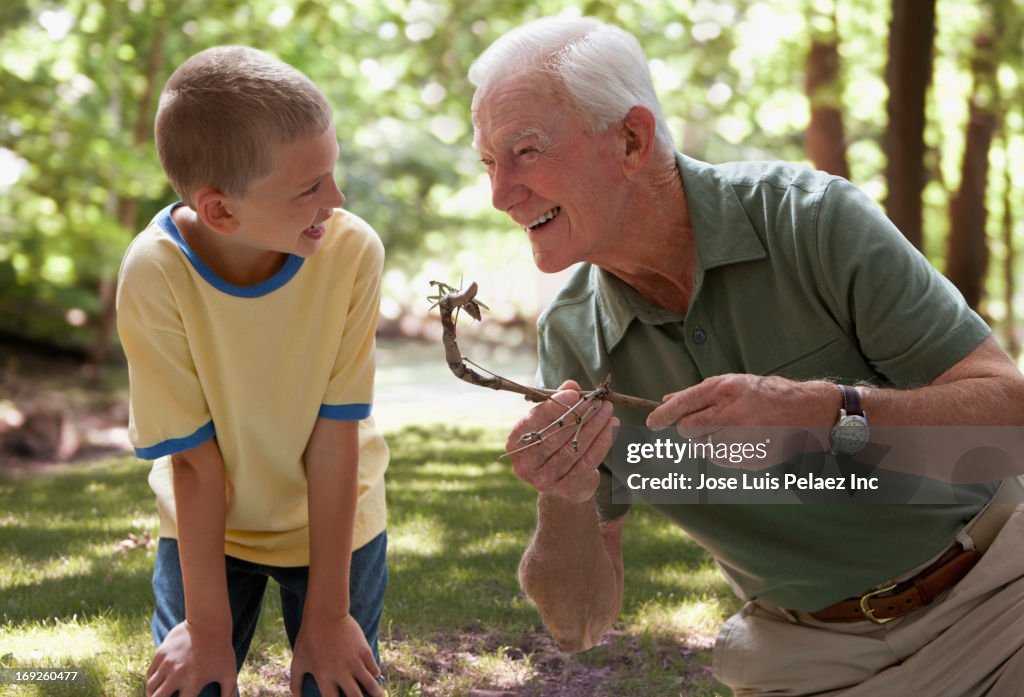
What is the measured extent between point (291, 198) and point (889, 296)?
1.19m

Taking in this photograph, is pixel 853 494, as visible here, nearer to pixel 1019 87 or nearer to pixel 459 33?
pixel 459 33

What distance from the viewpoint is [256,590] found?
9.20 ft

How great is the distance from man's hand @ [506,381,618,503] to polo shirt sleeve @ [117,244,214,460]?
29.5 inches

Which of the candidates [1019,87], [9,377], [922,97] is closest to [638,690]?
[922,97]

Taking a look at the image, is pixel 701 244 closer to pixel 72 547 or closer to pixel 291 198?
pixel 291 198

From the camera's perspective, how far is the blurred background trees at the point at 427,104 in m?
8.46

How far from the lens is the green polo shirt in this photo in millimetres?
2207

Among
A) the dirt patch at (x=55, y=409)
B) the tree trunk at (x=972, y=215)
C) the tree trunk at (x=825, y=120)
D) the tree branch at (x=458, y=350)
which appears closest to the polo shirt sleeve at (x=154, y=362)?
the tree branch at (x=458, y=350)

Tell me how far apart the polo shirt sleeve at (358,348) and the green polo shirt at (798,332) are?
1.59 feet

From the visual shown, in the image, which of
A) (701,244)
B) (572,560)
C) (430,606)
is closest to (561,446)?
(572,560)

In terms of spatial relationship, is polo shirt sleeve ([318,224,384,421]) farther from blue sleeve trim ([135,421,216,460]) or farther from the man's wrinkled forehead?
the man's wrinkled forehead

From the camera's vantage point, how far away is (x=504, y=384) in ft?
6.60

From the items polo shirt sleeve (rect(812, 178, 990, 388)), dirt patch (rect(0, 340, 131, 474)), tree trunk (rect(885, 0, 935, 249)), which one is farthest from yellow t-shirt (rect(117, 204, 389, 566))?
tree trunk (rect(885, 0, 935, 249))

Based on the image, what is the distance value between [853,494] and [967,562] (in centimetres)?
28
